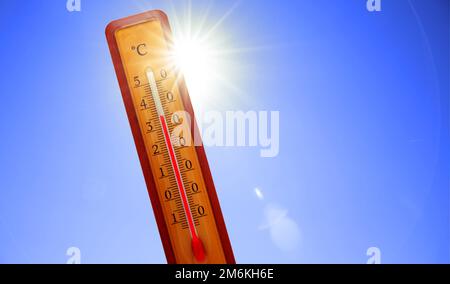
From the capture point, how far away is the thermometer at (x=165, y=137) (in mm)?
1575

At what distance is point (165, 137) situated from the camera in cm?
159

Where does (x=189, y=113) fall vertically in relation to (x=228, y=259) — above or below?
above

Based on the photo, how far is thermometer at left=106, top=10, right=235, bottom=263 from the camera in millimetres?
1575

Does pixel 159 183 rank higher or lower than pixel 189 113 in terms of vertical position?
lower

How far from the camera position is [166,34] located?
1.57 m
